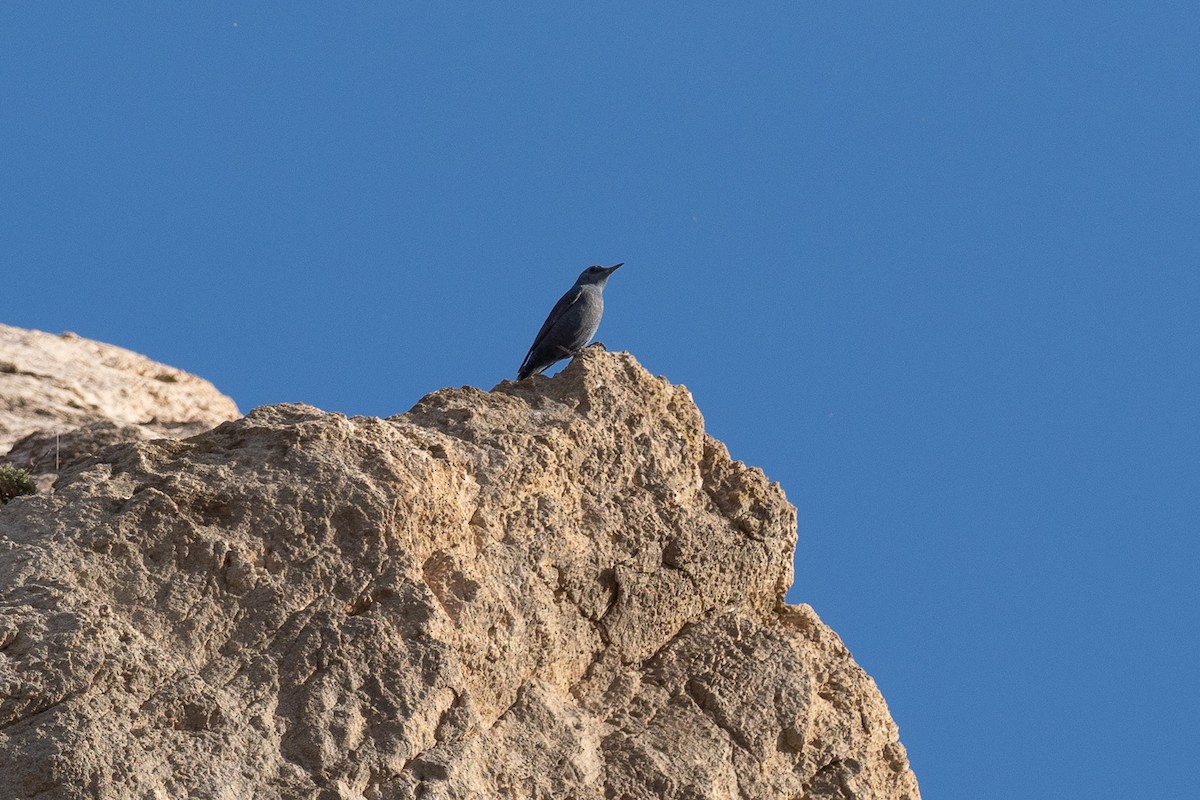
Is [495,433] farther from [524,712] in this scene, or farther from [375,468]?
[524,712]

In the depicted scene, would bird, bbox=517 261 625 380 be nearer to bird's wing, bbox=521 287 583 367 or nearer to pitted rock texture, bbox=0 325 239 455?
bird's wing, bbox=521 287 583 367

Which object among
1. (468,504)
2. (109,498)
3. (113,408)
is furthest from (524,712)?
(113,408)

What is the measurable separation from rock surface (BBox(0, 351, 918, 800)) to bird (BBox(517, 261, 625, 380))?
115cm

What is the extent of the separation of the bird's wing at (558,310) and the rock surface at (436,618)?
1.21m

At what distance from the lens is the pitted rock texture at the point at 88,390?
15773 millimetres

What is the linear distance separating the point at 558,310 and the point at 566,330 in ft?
0.77

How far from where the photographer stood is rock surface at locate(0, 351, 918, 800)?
20.2 feet

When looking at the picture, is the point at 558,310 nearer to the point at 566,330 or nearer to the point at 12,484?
the point at 566,330

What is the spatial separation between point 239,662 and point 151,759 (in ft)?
2.10

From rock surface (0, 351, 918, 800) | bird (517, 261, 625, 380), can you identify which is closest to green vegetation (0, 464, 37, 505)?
rock surface (0, 351, 918, 800)

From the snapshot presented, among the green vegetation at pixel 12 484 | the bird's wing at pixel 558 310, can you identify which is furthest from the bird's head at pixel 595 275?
the green vegetation at pixel 12 484

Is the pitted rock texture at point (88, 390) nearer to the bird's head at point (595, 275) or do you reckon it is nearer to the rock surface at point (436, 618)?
the bird's head at point (595, 275)

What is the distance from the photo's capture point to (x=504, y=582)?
7359 millimetres

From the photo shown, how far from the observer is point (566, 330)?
977cm
